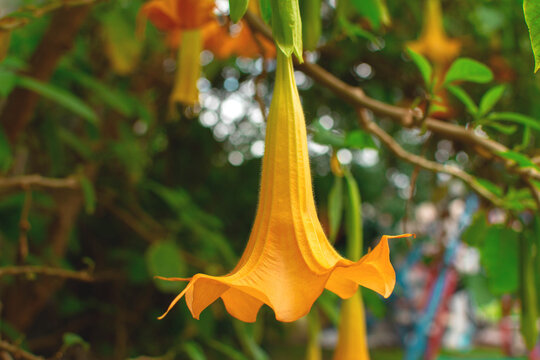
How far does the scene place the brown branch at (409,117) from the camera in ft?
1.78

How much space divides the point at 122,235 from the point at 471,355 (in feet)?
8.98

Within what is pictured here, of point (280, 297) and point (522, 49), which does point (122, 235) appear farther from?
point (280, 297)

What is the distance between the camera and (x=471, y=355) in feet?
11.3

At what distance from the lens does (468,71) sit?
0.53 meters

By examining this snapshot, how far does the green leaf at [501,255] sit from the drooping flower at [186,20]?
47cm

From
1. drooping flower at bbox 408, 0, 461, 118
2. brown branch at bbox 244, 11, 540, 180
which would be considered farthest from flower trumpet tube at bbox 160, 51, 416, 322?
drooping flower at bbox 408, 0, 461, 118

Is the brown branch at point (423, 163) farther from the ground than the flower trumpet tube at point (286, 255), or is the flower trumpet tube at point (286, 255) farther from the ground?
the brown branch at point (423, 163)

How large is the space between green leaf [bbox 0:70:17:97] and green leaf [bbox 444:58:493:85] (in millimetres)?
537

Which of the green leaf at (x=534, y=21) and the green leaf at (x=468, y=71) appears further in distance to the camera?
the green leaf at (x=468, y=71)

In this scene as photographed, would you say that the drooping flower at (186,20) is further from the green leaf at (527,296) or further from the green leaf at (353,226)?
the green leaf at (527,296)

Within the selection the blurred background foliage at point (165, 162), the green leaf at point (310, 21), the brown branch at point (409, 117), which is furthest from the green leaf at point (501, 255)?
the green leaf at point (310, 21)

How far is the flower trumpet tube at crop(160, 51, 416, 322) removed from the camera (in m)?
0.28

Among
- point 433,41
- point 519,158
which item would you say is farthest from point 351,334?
point 433,41

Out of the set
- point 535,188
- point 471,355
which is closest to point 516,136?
point 535,188
